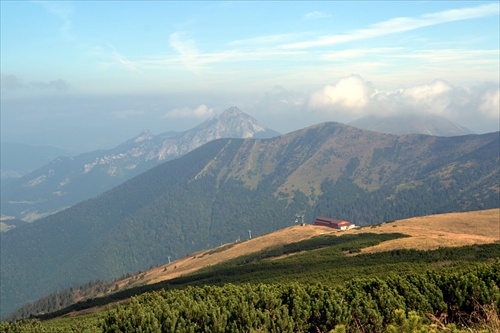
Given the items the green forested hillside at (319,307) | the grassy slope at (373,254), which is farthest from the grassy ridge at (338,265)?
the green forested hillside at (319,307)

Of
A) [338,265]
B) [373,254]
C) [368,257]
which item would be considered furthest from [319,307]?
[373,254]

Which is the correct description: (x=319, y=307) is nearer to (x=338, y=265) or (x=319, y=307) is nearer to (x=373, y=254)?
(x=338, y=265)

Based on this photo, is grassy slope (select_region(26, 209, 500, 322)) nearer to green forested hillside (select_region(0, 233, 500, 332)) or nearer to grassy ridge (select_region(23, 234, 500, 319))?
grassy ridge (select_region(23, 234, 500, 319))

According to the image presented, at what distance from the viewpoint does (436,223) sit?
17438 cm

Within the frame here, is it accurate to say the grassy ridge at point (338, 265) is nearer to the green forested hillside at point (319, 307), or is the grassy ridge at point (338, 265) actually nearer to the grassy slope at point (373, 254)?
the grassy slope at point (373, 254)

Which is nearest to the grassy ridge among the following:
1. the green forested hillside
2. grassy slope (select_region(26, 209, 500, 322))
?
grassy slope (select_region(26, 209, 500, 322))

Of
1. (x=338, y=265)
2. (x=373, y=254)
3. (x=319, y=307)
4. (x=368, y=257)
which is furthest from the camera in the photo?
(x=373, y=254)

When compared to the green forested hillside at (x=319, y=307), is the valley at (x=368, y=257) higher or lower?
lower

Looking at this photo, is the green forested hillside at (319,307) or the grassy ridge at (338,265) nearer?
the green forested hillside at (319,307)

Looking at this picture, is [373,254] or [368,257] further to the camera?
[373,254]

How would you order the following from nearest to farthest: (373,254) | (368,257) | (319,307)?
(319,307)
(368,257)
(373,254)

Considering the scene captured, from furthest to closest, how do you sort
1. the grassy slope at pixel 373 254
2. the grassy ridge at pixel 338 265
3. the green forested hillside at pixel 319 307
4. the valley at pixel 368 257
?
the grassy slope at pixel 373 254 < the valley at pixel 368 257 < the grassy ridge at pixel 338 265 < the green forested hillside at pixel 319 307

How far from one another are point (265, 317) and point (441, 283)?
1990cm

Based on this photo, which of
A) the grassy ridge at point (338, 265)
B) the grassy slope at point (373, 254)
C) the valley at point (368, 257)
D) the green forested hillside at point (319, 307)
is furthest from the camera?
the grassy slope at point (373, 254)
